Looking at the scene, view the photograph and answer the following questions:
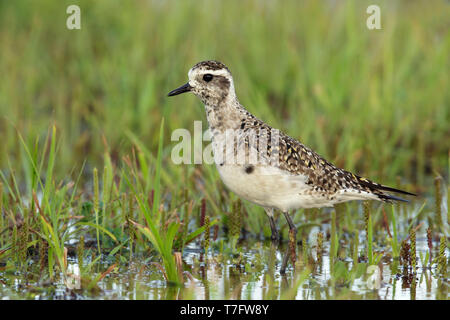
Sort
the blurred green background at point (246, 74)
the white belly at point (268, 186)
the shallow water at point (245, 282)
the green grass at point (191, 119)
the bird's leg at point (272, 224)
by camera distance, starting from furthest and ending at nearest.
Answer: the blurred green background at point (246, 74), the bird's leg at point (272, 224), the green grass at point (191, 119), the white belly at point (268, 186), the shallow water at point (245, 282)

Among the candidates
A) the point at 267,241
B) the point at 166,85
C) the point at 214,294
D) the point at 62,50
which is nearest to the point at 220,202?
the point at 267,241

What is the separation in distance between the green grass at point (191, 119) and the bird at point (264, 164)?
34 centimetres

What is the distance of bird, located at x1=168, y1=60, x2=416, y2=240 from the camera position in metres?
5.96

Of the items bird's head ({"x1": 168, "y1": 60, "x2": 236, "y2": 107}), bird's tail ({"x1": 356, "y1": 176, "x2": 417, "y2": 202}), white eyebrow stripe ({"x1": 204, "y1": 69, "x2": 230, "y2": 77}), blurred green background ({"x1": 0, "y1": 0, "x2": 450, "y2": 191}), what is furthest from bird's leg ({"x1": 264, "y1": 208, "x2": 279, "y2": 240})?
blurred green background ({"x1": 0, "y1": 0, "x2": 450, "y2": 191})

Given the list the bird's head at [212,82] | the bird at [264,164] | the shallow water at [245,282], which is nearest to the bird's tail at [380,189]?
the bird at [264,164]

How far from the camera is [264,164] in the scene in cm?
600

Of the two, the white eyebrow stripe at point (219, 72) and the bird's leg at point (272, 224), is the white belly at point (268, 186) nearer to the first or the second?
the bird's leg at point (272, 224)

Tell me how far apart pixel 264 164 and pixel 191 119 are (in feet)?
12.0

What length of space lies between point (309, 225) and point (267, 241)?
424 millimetres

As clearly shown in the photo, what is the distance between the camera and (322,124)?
29.2 ft

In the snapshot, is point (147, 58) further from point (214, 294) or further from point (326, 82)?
point (214, 294)

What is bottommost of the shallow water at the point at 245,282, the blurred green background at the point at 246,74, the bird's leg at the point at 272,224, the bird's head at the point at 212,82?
the shallow water at the point at 245,282

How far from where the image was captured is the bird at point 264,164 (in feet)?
19.6

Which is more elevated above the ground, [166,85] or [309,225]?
[166,85]
